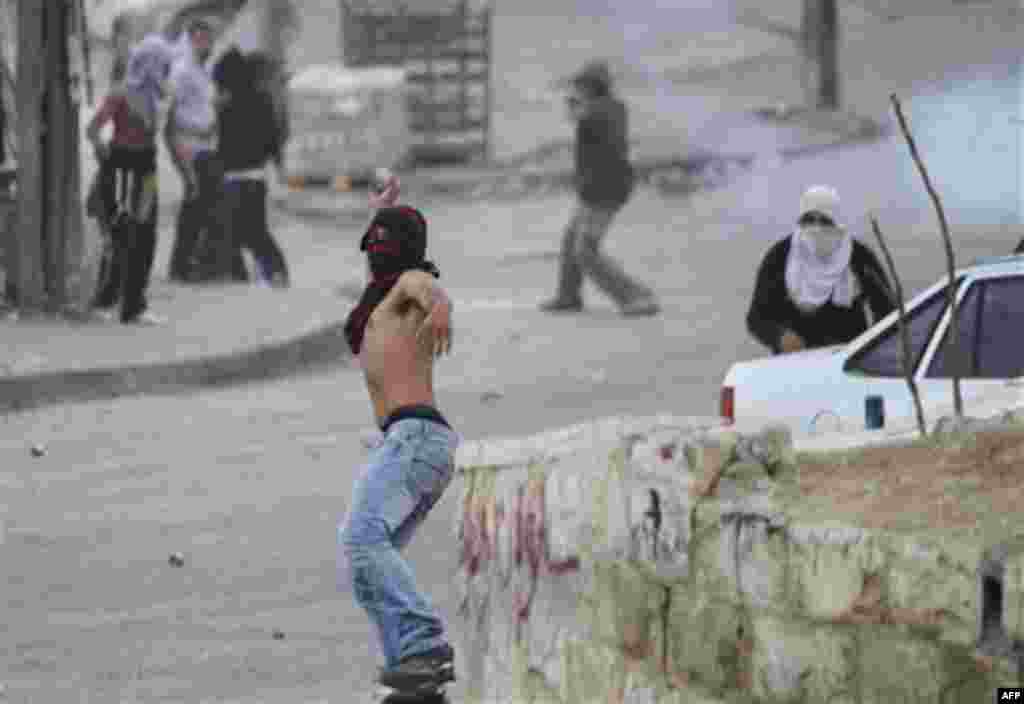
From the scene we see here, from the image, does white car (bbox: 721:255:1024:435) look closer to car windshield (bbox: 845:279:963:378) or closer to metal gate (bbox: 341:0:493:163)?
car windshield (bbox: 845:279:963:378)

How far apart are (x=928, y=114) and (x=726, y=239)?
9.31 metres

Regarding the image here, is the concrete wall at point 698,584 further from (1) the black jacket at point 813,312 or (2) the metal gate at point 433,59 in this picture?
(2) the metal gate at point 433,59

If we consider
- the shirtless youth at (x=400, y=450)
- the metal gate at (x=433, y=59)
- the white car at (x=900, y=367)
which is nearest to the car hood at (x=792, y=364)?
the white car at (x=900, y=367)

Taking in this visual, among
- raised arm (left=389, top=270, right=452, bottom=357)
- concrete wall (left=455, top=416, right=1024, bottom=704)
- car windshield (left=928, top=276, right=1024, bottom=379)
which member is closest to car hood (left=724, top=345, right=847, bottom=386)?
car windshield (left=928, top=276, right=1024, bottom=379)

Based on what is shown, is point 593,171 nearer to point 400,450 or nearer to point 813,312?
point 813,312

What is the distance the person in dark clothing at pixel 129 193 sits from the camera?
20.8 m

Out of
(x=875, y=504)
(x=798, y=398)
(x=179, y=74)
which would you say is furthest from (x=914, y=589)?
(x=179, y=74)

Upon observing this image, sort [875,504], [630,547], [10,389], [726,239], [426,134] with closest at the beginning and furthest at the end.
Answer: [875,504]
[630,547]
[10,389]
[726,239]
[426,134]

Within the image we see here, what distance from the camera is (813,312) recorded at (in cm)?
1383

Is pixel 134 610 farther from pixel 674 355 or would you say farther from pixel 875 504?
pixel 674 355

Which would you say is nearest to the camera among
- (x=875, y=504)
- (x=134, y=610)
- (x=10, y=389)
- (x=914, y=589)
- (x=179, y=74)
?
(x=914, y=589)

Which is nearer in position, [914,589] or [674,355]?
[914,589]

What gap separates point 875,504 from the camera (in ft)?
23.6

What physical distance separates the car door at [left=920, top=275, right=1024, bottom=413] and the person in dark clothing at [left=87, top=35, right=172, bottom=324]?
997 cm
